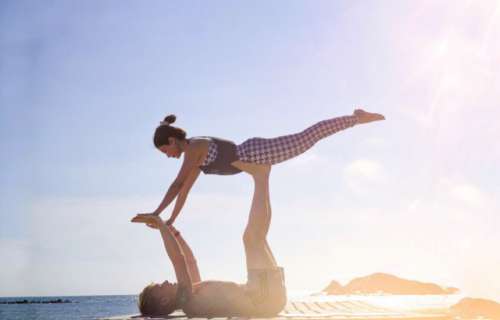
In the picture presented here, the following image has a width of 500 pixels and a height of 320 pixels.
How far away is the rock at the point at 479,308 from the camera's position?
3210 cm

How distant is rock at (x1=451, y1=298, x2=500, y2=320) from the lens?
32.1m

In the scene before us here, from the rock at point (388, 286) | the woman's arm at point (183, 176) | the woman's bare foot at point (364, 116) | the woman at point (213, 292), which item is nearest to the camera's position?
the woman at point (213, 292)

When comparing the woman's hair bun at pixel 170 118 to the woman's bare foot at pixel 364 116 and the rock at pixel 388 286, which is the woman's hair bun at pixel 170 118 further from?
the rock at pixel 388 286

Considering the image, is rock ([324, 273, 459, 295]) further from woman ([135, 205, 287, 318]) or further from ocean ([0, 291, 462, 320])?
woman ([135, 205, 287, 318])

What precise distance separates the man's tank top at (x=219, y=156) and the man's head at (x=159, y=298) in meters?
1.67

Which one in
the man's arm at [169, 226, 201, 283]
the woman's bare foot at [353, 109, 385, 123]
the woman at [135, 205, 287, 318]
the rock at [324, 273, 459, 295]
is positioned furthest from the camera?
the rock at [324, 273, 459, 295]

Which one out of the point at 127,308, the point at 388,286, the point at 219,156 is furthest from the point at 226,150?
the point at 127,308

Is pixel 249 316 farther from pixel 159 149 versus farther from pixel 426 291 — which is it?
pixel 426 291

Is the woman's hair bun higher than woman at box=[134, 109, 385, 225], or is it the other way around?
the woman's hair bun

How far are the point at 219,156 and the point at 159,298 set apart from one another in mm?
2015

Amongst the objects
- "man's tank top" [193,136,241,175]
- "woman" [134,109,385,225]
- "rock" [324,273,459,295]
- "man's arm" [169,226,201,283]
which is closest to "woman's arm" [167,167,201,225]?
"woman" [134,109,385,225]

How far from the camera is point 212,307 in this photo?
7.51 metres

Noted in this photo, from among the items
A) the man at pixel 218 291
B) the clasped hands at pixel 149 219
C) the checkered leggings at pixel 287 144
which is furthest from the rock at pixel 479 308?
the clasped hands at pixel 149 219

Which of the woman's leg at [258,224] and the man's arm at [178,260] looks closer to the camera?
the man's arm at [178,260]
